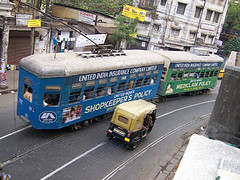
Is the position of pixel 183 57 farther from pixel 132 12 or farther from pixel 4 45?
pixel 4 45

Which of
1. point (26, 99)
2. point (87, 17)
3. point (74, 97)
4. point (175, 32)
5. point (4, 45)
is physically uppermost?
point (87, 17)

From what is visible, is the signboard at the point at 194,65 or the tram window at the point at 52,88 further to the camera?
the signboard at the point at 194,65

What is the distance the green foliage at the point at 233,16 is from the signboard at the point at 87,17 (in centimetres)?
2648

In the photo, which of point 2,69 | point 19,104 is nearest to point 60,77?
point 19,104

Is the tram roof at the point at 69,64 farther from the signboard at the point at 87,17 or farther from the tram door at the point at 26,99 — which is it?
the signboard at the point at 87,17

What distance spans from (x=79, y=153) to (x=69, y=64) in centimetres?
398

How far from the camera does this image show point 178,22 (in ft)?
A: 121

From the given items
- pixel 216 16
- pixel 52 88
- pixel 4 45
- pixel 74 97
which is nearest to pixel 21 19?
pixel 4 45

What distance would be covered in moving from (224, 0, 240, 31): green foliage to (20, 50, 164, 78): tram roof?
34.4 meters

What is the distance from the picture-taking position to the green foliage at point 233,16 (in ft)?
145

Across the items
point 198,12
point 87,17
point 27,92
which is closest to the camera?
point 27,92

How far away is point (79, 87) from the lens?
42.8ft

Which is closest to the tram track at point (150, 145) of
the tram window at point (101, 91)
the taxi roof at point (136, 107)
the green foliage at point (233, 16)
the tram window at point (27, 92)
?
the taxi roof at point (136, 107)

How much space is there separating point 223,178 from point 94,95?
30.9 feet
